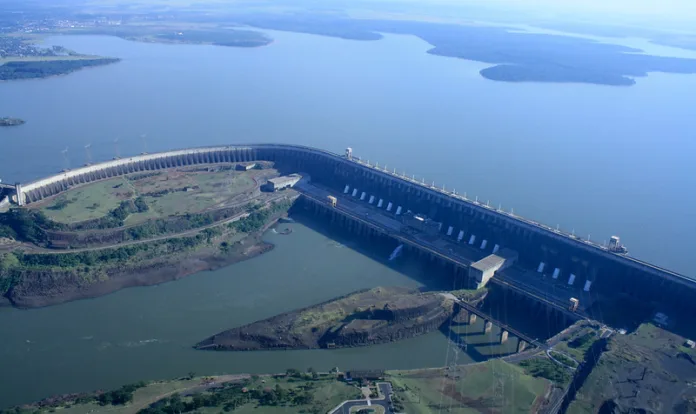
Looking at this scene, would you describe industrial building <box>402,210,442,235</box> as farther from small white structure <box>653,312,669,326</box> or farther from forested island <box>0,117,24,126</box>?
forested island <box>0,117,24,126</box>

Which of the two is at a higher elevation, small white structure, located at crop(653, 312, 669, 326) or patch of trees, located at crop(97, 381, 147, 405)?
small white structure, located at crop(653, 312, 669, 326)

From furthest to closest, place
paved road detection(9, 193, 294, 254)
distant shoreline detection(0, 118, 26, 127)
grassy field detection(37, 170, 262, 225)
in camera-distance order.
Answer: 1. distant shoreline detection(0, 118, 26, 127)
2. grassy field detection(37, 170, 262, 225)
3. paved road detection(9, 193, 294, 254)

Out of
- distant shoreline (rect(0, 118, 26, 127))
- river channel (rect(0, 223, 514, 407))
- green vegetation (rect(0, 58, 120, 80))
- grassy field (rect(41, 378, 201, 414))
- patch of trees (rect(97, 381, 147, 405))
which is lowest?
river channel (rect(0, 223, 514, 407))

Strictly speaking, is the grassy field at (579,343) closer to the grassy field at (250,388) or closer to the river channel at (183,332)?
the river channel at (183,332)

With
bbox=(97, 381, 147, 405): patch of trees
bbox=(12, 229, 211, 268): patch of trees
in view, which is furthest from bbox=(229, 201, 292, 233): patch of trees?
bbox=(97, 381, 147, 405): patch of trees

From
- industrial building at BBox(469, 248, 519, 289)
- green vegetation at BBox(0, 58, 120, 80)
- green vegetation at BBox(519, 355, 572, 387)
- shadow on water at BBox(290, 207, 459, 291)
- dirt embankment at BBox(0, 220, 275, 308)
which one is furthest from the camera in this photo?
green vegetation at BBox(0, 58, 120, 80)

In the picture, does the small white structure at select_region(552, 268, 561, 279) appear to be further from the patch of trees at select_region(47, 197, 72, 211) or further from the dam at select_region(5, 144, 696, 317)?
the patch of trees at select_region(47, 197, 72, 211)

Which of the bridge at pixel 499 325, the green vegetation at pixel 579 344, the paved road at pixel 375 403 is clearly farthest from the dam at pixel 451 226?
the paved road at pixel 375 403

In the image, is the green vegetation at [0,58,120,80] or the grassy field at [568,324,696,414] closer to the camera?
the grassy field at [568,324,696,414]
